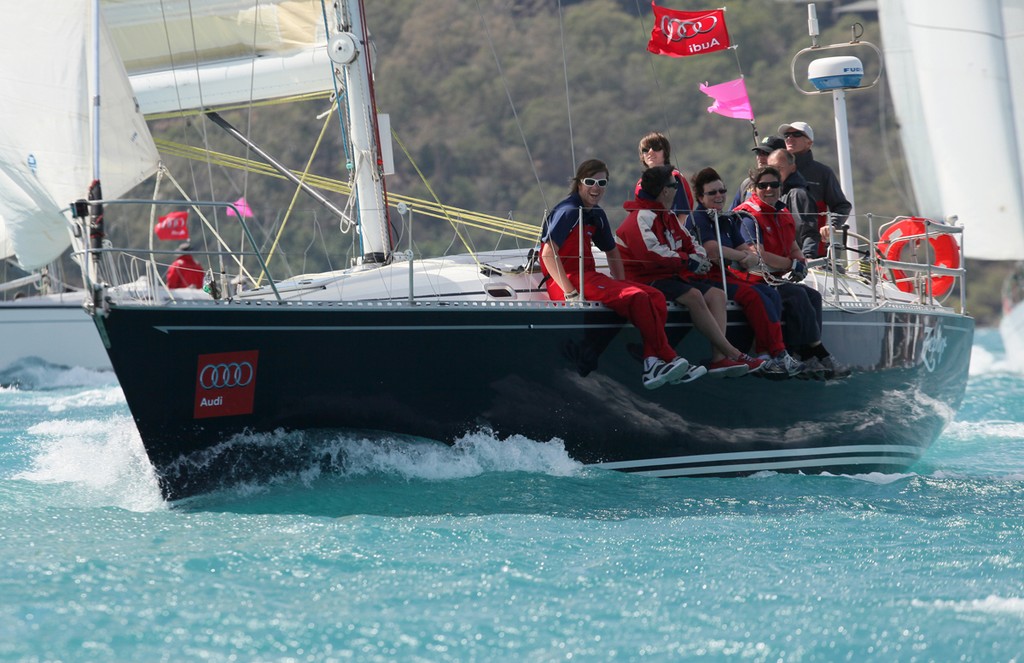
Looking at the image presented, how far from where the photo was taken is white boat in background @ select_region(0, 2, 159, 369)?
7.30 meters

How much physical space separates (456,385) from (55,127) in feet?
9.63

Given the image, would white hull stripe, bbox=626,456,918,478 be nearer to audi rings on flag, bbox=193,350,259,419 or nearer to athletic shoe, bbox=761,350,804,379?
Result: athletic shoe, bbox=761,350,804,379

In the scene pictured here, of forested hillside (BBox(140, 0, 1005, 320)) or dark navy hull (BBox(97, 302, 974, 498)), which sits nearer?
dark navy hull (BBox(97, 302, 974, 498))

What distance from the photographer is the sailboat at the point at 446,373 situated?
19.4ft

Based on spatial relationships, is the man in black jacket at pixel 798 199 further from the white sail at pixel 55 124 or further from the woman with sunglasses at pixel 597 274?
the white sail at pixel 55 124

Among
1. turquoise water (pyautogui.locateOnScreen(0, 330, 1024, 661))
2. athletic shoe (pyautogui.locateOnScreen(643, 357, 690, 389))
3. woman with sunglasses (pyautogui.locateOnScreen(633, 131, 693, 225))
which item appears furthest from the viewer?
woman with sunglasses (pyautogui.locateOnScreen(633, 131, 693, 225))

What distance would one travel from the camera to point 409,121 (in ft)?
152

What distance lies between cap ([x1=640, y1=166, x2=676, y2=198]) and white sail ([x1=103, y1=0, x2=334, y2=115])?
4252 millimetres

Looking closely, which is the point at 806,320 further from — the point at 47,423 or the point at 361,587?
the point at 47,423

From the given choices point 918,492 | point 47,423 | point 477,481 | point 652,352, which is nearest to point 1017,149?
point 918,492

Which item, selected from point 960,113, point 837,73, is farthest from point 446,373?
point 960,113

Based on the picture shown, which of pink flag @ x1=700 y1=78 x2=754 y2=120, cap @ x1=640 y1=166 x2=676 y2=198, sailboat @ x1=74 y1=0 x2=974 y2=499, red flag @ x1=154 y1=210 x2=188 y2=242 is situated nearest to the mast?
sailboat @ x1=74 y1=0 x2=974 y2=499

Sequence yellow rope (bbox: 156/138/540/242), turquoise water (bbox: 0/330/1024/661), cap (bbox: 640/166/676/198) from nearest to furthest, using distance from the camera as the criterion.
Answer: turquoise water (bbox: 0/330/1024/661)
cap (bbox: 640/166/676/198)
yellow rope (bbox: 156/138/540/242)

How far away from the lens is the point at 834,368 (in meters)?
7.42
